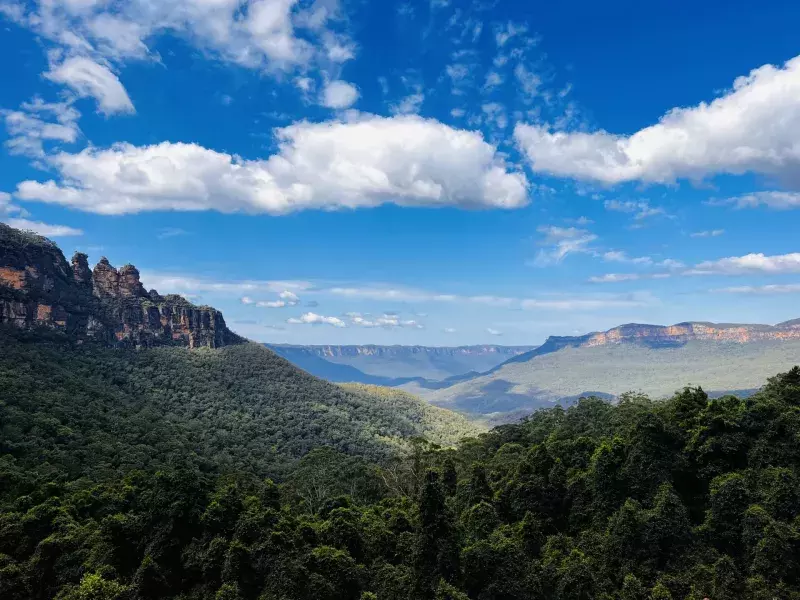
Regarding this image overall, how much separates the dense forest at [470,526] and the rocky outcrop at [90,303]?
61673mm

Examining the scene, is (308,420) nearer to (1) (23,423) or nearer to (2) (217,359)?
(2) (217,359)

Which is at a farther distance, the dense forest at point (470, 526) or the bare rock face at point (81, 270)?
the bare rock face at point (81, 270)

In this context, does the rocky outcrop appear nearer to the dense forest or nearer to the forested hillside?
the forested hillside

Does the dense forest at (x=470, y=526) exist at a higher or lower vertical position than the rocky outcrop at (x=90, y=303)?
lower

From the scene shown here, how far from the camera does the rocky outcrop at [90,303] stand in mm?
101438

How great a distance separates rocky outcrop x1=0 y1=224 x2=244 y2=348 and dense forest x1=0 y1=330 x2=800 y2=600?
6167 cm

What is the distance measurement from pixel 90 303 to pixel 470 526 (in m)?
118

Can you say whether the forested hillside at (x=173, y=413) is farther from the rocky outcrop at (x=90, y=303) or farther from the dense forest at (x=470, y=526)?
the rocky outcrop at (x=90, y=303)

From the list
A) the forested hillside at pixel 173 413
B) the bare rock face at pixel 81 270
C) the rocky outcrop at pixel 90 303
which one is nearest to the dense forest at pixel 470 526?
the forested hillside at pixel 173 413

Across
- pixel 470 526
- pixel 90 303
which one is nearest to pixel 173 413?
pixel 90 303

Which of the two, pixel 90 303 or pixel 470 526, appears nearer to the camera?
pixel 470 526

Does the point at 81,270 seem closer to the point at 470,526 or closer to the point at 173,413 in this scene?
the point at 173,413

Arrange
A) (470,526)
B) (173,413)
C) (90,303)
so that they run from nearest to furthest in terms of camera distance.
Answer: (470,526) < (173,413) < (90,303)

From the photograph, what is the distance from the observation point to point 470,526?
110 feet
